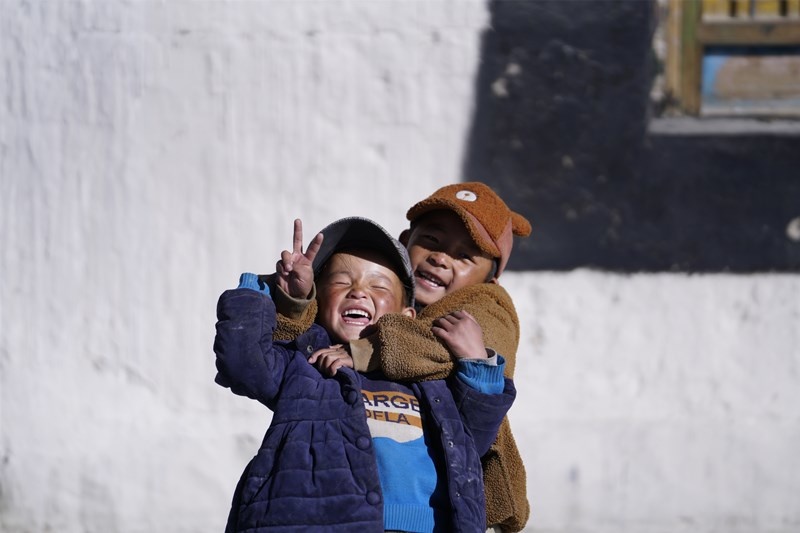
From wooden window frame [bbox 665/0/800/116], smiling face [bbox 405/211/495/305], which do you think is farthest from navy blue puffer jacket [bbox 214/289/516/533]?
wooden window frame [bbox 665/0/800/116]

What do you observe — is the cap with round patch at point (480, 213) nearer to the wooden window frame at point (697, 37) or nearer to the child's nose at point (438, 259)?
the child's nose at point (438, 259)

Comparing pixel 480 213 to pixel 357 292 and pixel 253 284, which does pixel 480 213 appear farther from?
pixel 253 284

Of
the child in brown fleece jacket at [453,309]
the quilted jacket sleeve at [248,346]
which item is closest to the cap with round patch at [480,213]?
the child in brown fleece jacket at [453,309]

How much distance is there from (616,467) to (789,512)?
765mm

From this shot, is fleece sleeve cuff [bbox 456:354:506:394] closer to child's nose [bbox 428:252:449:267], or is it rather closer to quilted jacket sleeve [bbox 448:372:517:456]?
quilted jacket sleeve [bbox 448:372:517:456]

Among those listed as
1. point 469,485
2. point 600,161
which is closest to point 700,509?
point 600,161

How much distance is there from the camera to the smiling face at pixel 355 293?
8.86 ft

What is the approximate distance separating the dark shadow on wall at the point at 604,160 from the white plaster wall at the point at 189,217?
115mm

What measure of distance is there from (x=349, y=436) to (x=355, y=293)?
387mm

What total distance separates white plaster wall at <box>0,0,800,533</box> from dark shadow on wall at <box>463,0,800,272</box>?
0.11 m

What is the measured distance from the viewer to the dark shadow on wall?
4.72m

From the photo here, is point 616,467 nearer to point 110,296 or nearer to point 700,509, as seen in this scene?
point 700,509

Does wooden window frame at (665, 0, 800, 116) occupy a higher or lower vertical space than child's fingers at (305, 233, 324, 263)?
higher

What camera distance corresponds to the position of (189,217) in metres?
4.72
